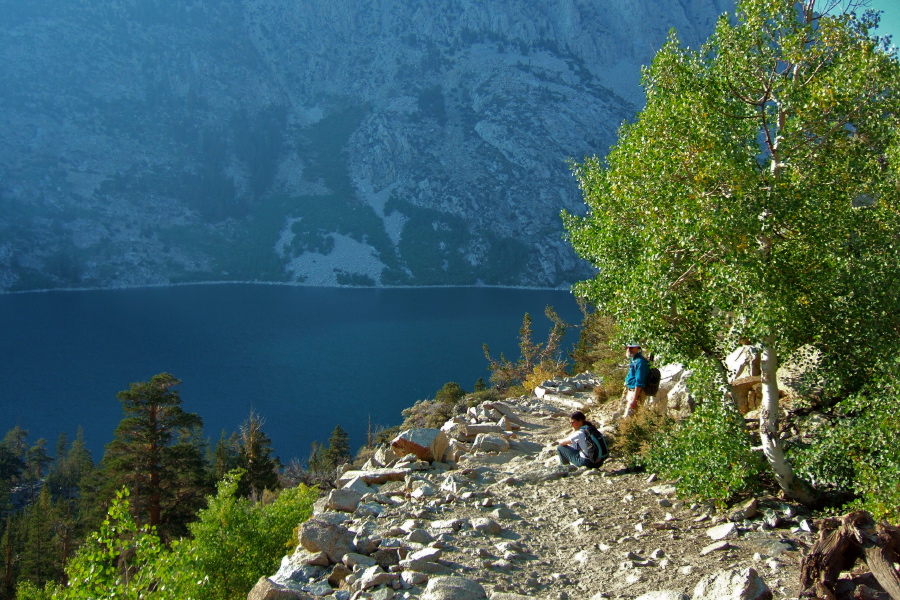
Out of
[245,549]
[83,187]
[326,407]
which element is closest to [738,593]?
[245,549]

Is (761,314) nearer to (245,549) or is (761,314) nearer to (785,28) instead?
(785,28)

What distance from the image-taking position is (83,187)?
179 meters

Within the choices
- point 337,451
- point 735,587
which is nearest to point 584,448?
point 735,587

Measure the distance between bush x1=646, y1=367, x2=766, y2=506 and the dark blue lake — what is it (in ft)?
149

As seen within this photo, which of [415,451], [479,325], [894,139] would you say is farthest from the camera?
[479,325]

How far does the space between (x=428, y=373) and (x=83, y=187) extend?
157 metres

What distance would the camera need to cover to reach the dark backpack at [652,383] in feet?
35.8

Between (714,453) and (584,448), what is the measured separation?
3.13 meters

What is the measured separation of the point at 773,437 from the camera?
6.89 m

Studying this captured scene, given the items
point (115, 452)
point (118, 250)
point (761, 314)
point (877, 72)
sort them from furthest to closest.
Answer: point (118, 250) → point (115, 452) → point (877, 72) → point (761, 314)

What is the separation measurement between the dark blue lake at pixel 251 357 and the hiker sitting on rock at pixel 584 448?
1670 inches

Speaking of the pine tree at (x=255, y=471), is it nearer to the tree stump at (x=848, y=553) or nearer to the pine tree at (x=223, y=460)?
the pine tree at (x=223, y=460)

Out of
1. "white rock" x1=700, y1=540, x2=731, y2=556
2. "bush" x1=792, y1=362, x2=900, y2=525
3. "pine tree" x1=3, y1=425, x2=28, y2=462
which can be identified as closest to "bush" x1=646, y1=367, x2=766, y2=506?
"bush" x1=792, y1=362, x2=900, y2=525

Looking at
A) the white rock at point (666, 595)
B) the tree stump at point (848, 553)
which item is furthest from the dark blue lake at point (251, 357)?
the tree stump at point (848, 553)
